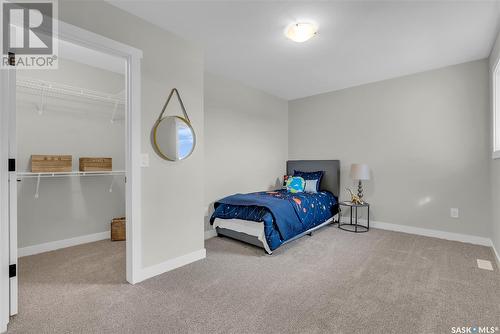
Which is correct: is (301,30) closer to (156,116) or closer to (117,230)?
(156,116)

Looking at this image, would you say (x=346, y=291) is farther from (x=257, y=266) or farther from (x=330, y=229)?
(x=330, y=229)

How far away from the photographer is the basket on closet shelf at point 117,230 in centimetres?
337

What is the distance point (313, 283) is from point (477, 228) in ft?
9.00

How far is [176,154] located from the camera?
8.20 feet

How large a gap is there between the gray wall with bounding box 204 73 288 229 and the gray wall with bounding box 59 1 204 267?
2.97ft

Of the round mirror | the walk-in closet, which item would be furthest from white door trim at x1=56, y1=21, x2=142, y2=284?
the walk-in closet

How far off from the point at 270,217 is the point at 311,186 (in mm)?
1649

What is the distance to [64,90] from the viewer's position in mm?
3084

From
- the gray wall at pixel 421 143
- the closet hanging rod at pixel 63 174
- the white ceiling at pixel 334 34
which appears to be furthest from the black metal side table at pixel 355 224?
the closet hanging rod at pixel 63 174

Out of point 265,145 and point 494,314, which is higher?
point 265,145

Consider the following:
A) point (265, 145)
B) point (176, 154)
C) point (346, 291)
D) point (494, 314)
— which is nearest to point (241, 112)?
point (265, 145)

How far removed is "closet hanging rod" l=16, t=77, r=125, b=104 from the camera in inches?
112

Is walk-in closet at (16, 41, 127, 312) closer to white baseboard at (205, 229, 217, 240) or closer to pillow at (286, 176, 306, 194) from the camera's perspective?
white baseboard at (205, 229, 217, 240)

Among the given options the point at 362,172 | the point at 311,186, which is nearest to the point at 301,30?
the point at 362,172
